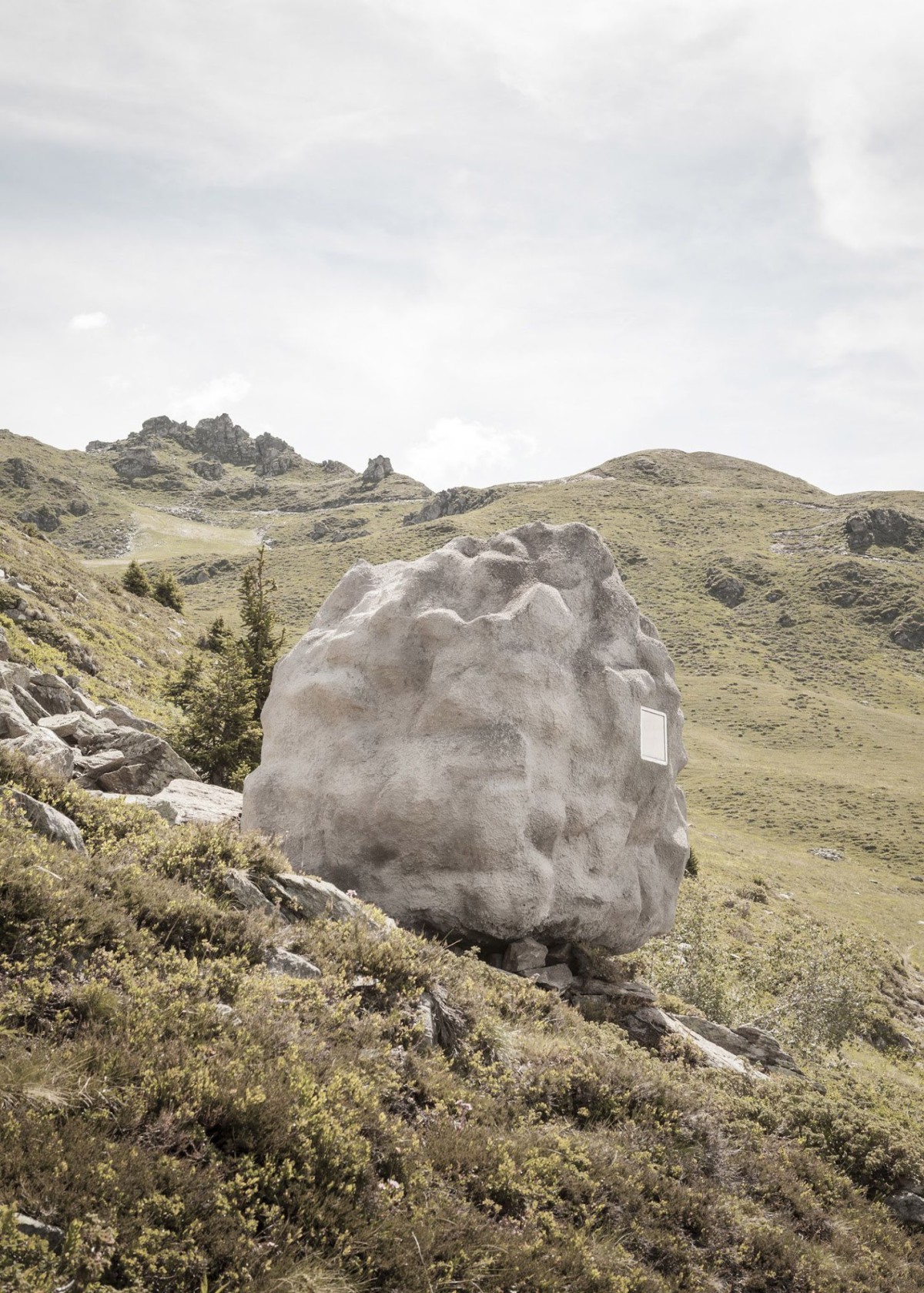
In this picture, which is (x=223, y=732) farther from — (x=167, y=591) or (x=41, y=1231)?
(x=167, y=591)

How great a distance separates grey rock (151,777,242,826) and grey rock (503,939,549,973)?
210 inches

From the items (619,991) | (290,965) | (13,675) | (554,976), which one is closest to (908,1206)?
(619,991)

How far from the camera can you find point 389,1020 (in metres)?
8.44

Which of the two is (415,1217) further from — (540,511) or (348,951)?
(540,511)

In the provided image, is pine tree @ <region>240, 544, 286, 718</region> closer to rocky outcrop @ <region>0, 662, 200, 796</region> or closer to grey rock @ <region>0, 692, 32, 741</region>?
rocky outcrop @ <region>0, 662, 200, 796</region>

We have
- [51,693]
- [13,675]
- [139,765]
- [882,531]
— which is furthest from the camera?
[882,531]

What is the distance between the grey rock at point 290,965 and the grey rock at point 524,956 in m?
5.18

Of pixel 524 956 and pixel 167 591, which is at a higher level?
pixel 167 591

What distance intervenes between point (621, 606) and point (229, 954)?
10506mm

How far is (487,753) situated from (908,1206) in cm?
810

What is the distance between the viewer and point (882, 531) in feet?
505

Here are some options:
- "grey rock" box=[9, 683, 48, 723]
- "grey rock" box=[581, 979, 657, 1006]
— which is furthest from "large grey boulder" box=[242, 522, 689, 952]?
"grey rock" box=[9, 683, 48, 723]

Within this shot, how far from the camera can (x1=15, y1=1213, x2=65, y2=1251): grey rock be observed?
447 centimetres

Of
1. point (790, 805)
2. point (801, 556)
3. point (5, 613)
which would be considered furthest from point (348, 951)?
point (801, 556)
